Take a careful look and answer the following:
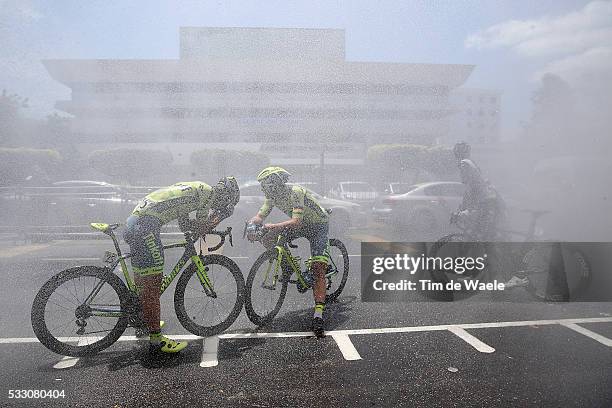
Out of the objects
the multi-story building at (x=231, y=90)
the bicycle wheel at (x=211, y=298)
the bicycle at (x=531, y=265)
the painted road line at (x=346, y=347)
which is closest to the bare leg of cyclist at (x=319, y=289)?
the painted road line at (x=346, y=347)

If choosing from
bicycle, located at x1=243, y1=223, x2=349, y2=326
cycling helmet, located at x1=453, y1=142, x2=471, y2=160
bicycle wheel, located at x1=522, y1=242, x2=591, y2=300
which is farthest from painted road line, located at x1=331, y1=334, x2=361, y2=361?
cycling helmet, located at x1=453, y1=142, x2=471, y2=160

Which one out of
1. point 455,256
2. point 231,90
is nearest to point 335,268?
point 455,256

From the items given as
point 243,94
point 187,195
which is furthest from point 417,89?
point 187,195

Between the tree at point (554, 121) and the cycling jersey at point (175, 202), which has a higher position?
the tree at point (554, 121)

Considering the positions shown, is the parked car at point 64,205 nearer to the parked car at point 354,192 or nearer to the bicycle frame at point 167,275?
the parked car at point 354,192

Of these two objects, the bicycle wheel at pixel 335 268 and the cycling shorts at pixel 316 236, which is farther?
the bicycle wheel at pixel 335 268

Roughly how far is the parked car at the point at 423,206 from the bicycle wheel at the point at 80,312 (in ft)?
26.1

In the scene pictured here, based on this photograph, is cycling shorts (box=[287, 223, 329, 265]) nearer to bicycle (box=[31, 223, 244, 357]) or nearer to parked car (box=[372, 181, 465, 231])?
bicycle (box=[31, 223, 244, 357])

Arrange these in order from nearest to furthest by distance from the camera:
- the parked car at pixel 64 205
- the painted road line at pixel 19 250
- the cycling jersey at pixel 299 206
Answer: the cycling jersey at pixel 299 206 < the painted road line at pixel 19 250 < the parked car at pixel 64 205

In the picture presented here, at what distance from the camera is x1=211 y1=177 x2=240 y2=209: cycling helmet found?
3.30 m

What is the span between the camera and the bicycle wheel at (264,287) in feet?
11.4

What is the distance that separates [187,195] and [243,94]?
17856mm

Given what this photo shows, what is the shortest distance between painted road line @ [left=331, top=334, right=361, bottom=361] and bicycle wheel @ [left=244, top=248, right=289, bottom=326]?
2.22ft

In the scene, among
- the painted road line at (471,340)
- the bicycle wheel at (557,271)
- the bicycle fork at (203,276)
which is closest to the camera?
the painted road line at (471,340)
